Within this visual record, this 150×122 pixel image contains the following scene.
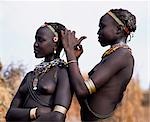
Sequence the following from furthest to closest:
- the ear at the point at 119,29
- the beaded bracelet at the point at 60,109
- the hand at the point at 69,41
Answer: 1. the ear at the point at 119,29
2. the hand at the point at 69,41
3. the beaded bracelet at the point at 60,109

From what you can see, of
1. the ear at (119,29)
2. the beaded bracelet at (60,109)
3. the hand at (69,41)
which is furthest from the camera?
the ear at (119,29)

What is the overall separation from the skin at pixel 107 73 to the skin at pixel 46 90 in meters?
0.08

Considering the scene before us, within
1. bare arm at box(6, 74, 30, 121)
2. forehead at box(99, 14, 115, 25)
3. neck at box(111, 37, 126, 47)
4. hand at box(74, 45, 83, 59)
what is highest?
forehead at box(99, 14, 115, 25)

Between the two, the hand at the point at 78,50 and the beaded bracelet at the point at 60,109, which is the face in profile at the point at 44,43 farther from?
the beaded bracelet at the point at 60,109

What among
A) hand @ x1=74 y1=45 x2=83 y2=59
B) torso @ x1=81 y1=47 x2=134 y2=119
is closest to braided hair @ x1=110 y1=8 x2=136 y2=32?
torso @ x1=81 y1=47 x2=134 y2=119

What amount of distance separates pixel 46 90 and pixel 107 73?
16.7 inches

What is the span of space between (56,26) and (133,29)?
55 cm

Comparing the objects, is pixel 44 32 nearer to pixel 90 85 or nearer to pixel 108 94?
pixel 90 85

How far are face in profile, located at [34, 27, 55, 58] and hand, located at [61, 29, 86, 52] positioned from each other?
8 cm

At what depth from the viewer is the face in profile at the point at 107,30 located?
3.55m

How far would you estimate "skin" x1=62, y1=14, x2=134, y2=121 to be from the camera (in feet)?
11.1

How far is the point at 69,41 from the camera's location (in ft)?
11.4

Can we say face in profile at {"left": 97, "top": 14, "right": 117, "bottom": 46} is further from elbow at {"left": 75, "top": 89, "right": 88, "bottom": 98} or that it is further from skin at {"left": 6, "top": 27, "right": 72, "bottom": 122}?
elbow at {"left": 75, "top": 89, "right": 88, "bottom": 98}

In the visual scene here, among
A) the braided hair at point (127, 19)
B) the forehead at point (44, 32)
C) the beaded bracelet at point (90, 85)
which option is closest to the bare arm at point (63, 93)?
the beaded bracelet at point (90, 85)
